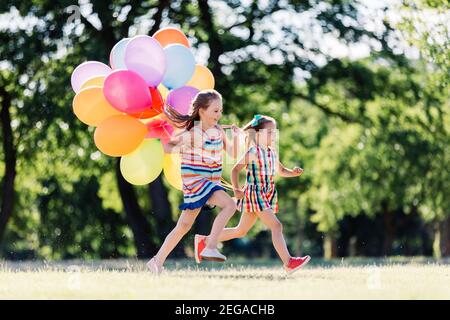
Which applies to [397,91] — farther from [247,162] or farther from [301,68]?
[247,162]

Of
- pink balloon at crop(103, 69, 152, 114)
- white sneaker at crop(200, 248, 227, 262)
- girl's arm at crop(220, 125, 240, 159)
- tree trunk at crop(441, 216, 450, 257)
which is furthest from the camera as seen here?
tree trunk at crop(441, 216, 450, 257)

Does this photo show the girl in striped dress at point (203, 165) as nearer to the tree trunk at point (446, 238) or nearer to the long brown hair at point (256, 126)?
the long brown hair at point (256, 126)

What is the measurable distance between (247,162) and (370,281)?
1795mm

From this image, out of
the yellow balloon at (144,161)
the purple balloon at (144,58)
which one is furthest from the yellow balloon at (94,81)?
the yellow balloon at (144,161)

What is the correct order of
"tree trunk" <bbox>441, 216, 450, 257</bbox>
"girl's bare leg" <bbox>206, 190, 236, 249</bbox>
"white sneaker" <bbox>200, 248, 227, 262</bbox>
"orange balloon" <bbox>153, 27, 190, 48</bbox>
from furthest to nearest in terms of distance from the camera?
"tree trunk" <bbox>441, 216, 450, 257</bbox>, "orange balloon" <bbox>153, 27, 190, 48</bbox>, "girl's bare leg" <bbox>206, 190, 236, 249</bbox>, "white sneaker" <bbox>200, 248, 227, 262</bbox>

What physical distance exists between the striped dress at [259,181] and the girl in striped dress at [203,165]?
1.36 ft

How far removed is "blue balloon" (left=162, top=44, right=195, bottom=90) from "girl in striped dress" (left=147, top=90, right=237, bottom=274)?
0.99 meters

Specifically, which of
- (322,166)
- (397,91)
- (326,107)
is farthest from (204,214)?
(322,166)

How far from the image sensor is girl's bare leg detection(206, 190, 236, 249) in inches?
304

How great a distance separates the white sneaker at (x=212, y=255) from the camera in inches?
299

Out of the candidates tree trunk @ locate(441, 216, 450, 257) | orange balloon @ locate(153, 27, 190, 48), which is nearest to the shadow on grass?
orange balloon @ locate(153, 27, 190, 48)

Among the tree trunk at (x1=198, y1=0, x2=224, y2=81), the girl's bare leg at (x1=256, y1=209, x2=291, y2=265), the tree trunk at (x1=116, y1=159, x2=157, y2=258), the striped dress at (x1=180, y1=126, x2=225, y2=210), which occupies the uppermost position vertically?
the striped dress at (x1=180, y1=126, x2=225, y2=210)

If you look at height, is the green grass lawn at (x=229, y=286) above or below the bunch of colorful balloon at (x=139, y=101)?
below

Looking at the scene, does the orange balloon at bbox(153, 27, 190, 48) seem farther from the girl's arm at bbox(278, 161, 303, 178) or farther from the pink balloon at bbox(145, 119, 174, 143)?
A: the girl's arm at bbox(278, 161, 303, 178)
